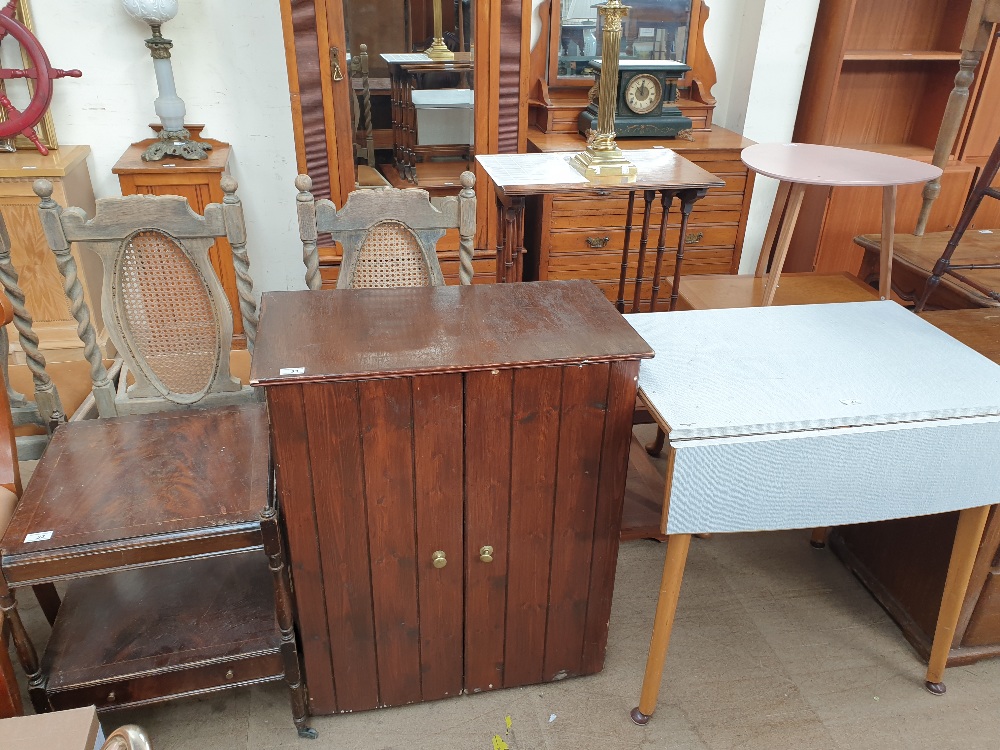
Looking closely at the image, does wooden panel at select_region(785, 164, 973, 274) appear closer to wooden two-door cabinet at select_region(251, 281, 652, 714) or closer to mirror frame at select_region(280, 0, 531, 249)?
mirror frame at select_region(280, 0, 531, 249)

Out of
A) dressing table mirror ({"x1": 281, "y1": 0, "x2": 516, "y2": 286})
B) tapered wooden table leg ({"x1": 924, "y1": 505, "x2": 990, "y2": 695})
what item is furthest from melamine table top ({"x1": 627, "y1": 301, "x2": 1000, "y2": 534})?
dressing table mirror ({"x1": 281, "y1": 0, "x2": 516, "y2": 286})

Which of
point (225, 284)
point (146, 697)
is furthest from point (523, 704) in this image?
point (225, 284)

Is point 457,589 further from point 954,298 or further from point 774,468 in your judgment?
point 954,298

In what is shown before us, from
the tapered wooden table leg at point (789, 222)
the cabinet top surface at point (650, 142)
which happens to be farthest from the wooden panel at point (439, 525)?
the cabinet top surface at point (650, 142)

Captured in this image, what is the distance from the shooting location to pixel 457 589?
169 centimetres

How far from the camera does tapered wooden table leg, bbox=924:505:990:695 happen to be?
172 centimetres

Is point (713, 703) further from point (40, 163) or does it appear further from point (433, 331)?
point (40, 163)

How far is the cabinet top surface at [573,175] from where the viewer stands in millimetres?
2072

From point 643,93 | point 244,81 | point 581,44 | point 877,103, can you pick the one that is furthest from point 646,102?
point 244,81

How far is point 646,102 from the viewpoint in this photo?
3.37 meters

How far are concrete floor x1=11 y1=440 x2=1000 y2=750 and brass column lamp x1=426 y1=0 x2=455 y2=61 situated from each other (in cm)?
198

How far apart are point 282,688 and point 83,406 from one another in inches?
42.1

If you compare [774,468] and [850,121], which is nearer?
[774,468]

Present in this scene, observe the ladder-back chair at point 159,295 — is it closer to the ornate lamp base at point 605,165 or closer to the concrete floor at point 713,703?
the concrete floor at point 713,703
